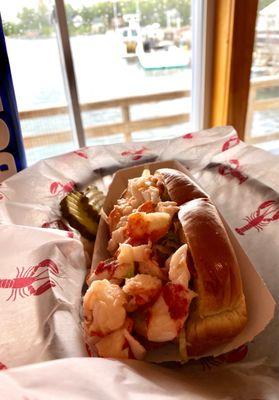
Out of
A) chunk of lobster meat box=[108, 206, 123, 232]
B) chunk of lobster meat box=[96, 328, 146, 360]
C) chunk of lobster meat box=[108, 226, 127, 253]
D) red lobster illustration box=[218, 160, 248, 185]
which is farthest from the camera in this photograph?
red lobster illustration box=[218, 160, 248, 185]

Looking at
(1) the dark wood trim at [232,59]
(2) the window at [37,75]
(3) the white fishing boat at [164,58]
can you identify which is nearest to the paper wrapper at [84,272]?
(1) the dark wood trim at [232,59]


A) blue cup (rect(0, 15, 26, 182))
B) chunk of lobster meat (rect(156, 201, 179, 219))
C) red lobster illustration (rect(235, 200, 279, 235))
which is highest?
blue cup (rect(0, 15, 26, 182))

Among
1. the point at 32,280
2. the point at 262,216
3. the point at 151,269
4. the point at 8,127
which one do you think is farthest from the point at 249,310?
the point at 8,127

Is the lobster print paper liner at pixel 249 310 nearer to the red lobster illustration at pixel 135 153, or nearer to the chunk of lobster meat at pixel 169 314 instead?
the chunk of lobster meat at pixel 169 314

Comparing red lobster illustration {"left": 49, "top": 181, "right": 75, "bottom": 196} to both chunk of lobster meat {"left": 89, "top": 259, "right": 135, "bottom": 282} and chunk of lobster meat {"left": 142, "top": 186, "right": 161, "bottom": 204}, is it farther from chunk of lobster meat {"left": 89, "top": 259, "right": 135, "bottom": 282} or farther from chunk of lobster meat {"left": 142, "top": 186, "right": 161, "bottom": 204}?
chunk of lobster meat {"left": 89, "top": 259, "right": 135, "bottom": 282}

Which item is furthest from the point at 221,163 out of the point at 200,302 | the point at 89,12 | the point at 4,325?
the point at 89,12

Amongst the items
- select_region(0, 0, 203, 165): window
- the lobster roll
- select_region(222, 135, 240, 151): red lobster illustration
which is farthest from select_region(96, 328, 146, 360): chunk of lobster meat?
select_region(0, 0, 203, 165): window

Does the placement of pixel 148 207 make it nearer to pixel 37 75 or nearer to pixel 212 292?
pixel 212 292
